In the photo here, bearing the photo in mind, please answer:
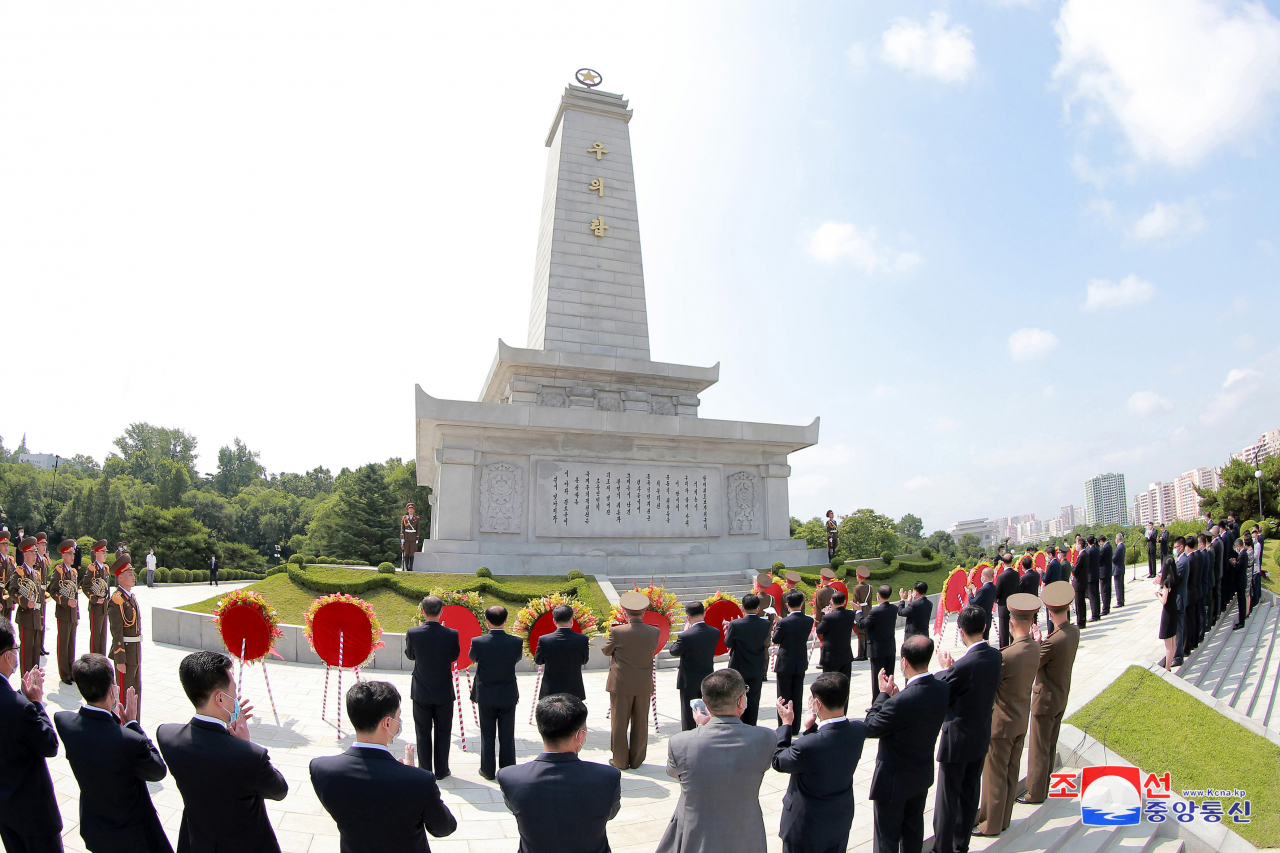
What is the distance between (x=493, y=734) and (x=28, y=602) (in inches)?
228

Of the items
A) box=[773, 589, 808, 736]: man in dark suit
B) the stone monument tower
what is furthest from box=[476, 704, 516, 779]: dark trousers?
the stone monument tower

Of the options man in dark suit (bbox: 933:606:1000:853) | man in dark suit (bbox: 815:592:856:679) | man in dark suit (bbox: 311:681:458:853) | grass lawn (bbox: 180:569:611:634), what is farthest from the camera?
grass lawn (bbox: 180:569:611:634)

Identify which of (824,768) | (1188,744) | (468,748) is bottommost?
(468,748)

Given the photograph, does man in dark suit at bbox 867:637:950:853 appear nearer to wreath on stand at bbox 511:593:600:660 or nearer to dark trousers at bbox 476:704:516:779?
dark trousers at bbox 476:704:516:779

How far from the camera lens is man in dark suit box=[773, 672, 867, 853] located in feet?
9.64

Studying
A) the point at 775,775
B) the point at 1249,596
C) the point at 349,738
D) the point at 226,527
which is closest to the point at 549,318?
the point at 349,738

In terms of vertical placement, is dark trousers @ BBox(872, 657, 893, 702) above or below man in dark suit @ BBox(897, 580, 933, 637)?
below

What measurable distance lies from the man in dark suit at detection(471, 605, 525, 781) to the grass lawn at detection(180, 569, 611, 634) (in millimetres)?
5423

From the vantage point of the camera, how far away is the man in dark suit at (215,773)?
2.64m

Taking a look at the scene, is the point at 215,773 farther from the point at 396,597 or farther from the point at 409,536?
the point at 409,536

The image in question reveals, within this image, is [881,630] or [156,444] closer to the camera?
[881,630]

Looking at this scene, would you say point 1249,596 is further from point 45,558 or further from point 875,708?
point 45,558

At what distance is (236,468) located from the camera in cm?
7169

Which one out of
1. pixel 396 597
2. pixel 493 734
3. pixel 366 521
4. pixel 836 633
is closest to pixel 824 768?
pixel 493 734
